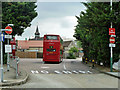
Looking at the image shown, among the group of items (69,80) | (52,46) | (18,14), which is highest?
(18,14)

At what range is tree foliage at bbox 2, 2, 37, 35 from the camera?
2362 centimetres

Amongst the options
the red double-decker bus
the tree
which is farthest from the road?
the red double-decker bus

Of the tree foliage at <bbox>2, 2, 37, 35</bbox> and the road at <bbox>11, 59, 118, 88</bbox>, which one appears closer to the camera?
the road at <bbox>11, 59, 118, 88</bbox>

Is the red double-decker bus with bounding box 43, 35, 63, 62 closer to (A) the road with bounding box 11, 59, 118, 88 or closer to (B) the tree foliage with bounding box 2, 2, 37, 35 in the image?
(B) the tree foliage with bounding box 2, 2, 37, 35

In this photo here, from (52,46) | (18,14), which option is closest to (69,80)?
(18,14)

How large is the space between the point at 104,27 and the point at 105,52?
2.52 metres

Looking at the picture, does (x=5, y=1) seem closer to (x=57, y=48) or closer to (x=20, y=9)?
(x=20, y=9)

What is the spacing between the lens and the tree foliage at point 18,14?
23625 mm

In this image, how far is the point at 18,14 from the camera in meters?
25.0

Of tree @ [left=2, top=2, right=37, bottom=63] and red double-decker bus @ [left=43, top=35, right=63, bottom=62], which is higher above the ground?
tree @ [left=2, top=2, right=37, bottom=63]

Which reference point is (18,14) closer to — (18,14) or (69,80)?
(18,14)

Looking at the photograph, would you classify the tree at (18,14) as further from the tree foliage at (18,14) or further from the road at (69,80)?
the road at (69,80)

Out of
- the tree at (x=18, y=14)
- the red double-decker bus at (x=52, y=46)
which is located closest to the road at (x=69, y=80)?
the tree at (x=18, y=14)

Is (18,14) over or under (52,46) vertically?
over
